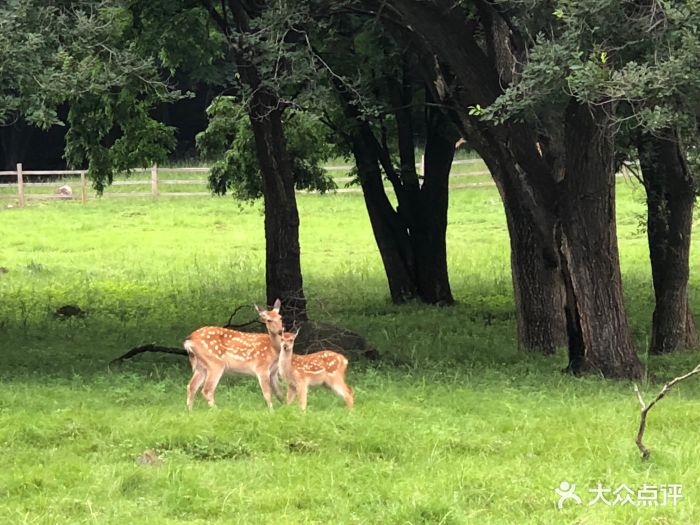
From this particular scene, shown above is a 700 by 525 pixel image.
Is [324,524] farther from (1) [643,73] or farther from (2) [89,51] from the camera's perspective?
(2) [89,51]

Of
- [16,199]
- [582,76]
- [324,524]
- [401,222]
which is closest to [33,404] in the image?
[324,524]

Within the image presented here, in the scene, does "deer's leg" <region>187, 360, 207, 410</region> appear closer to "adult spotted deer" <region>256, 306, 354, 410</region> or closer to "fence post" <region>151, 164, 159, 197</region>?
"adult spotted deer" <region>256, 306, 354, 410</region>

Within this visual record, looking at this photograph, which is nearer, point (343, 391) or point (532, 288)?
point (343, 391)

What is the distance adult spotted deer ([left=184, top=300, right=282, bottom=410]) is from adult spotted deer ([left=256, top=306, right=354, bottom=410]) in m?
0.12

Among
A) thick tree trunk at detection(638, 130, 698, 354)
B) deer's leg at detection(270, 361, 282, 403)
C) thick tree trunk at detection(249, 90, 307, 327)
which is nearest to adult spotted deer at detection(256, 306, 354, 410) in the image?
deer's leg at detection(270, 361, 282, 403)

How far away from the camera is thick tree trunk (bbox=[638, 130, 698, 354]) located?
47.9 feet

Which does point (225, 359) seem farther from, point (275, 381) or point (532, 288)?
point (532, 288)

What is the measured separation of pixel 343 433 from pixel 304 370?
1081 mm

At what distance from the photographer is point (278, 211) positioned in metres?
14.2

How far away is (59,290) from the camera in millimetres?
20266

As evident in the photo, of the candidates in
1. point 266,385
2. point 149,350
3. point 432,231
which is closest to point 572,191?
point 266,385

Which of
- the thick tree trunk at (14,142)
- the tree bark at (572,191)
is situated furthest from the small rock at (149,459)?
the thick tree trunk at (14,142)

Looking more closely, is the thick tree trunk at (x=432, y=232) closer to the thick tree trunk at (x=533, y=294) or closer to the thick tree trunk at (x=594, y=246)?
the thick tree trunk at (x=533, y=294)

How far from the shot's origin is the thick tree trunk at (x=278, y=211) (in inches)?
553
